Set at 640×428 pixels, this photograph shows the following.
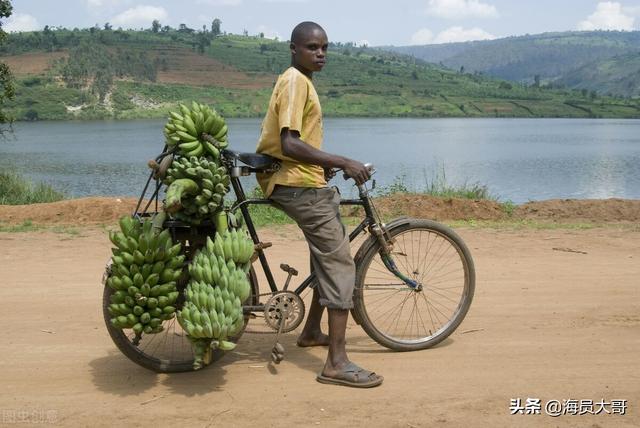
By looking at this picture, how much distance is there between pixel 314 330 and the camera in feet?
15.0

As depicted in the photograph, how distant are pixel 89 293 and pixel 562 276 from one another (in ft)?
13.8

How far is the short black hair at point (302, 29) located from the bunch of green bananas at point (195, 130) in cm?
61

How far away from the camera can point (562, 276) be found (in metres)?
6.54

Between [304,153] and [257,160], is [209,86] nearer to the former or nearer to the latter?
[257,160]

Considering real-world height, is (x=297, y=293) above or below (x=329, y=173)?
below

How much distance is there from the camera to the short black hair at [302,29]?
3859 millimetres

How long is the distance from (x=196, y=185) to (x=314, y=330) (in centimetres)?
133

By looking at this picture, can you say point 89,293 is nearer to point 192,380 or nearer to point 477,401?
point 192,380

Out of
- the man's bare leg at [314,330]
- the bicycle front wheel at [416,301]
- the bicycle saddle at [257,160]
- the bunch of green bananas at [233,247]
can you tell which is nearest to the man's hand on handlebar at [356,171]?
the bicycle saddle at [257,160]

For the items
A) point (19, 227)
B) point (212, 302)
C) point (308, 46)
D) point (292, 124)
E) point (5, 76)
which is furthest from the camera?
point (5, 76)

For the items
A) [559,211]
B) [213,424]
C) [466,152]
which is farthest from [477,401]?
[466,152]

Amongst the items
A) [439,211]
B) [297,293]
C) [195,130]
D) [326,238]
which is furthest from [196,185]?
[439,211]

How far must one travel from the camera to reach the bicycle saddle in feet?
12.8

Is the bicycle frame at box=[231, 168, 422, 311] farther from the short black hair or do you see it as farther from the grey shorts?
the short black hair
